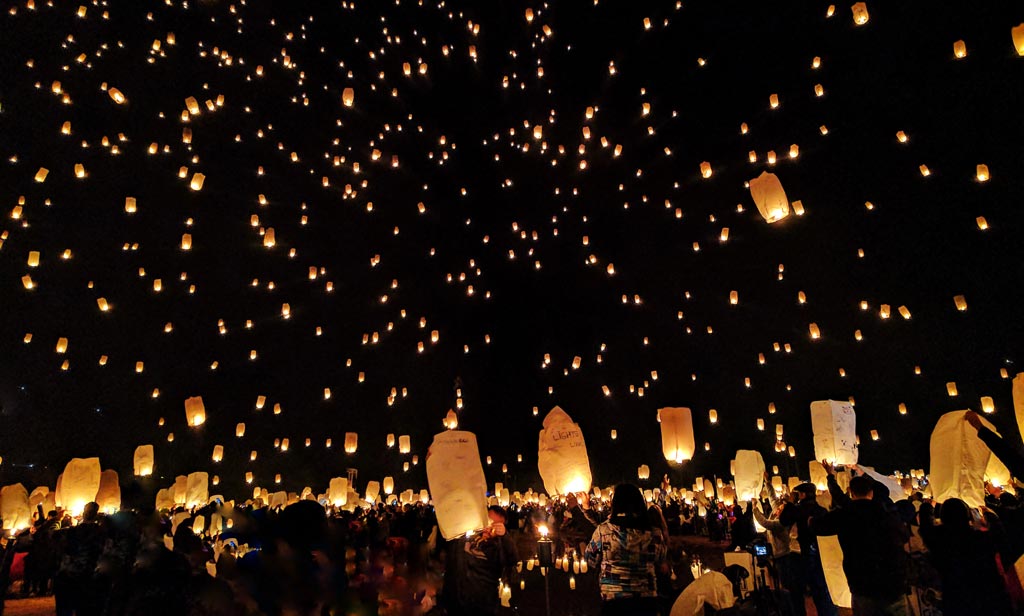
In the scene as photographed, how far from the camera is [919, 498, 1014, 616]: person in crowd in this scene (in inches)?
124

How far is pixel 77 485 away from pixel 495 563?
940 cm

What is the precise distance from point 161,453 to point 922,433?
30.0 m

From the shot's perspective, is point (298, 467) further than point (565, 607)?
Yes

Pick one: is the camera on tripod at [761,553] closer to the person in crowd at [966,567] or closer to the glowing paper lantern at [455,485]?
the person in crowd at [966,567]

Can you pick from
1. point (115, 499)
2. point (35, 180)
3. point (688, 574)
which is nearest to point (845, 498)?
point (688, 574)

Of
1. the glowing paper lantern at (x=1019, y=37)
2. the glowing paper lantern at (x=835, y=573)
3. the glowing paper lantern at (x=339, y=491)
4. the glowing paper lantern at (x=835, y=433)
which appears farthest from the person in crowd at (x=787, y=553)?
the glowing paper lantern at (x=339, y=491)

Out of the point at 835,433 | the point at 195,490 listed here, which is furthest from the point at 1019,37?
the point at 195,490

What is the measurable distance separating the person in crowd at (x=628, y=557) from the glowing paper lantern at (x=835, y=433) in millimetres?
4117

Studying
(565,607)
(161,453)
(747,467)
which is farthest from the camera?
(161,453)

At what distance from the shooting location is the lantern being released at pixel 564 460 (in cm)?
538

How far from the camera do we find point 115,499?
35.7 ft

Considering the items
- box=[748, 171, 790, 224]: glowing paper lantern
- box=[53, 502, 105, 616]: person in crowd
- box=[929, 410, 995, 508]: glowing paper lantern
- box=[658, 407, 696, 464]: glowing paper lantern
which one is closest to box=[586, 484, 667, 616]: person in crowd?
box=[929, 410, 995, 508]: glowing paper lantern

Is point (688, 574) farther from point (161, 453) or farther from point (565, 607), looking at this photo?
point (161, 453)

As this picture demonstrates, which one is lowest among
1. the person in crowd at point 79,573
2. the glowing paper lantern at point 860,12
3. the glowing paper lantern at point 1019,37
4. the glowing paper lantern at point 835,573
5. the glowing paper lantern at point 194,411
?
the glowing paper lantern at point 835,573
